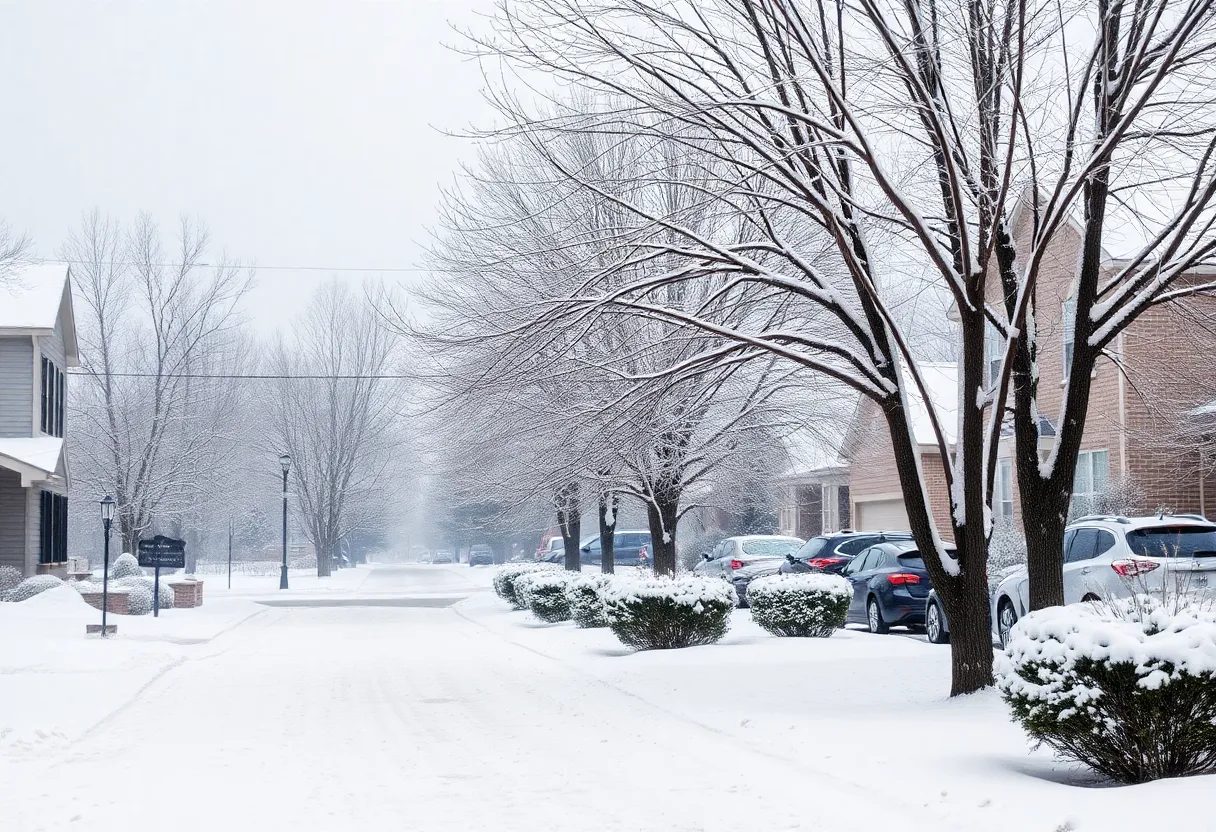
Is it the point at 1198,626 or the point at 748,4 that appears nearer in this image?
the point at 1198,626

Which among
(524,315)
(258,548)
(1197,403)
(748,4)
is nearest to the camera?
(748,4)

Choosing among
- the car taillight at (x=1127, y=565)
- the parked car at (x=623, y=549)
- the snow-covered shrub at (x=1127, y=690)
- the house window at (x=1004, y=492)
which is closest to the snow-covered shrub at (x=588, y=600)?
the car taillight at (x=1127, y=565)

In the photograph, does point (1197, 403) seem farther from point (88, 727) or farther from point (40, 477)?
point (40, 477)

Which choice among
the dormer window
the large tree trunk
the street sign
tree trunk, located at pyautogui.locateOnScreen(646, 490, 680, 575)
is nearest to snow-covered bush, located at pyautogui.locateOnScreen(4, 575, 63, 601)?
the street sign

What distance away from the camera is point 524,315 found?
46.5 ft

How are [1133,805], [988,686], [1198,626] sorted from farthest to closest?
[988,686] → [1198,626] → [1133,805]

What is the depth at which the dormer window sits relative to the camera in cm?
3188

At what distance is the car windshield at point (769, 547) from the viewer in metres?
29.1

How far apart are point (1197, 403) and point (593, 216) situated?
1106 centimetres

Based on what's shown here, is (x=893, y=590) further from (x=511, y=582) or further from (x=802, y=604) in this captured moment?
(x=511, y=582)

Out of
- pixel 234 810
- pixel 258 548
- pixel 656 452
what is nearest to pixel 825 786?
pixel 234 810

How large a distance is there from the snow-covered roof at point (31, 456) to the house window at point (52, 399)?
1.09 metres

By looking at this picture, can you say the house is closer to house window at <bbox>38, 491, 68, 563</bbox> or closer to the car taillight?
house window at <bbox>38, 491, 68, 563</bbox>

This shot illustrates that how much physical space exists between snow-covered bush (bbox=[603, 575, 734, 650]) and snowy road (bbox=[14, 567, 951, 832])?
5.37 feet
